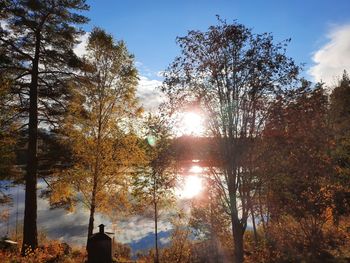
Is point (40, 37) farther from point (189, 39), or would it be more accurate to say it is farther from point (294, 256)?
point (294, 256)

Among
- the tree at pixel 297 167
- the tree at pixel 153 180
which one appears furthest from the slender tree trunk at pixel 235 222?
the tree at pixel 153 180

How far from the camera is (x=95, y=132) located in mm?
19266

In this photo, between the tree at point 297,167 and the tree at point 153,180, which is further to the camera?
the tree at point 153,180

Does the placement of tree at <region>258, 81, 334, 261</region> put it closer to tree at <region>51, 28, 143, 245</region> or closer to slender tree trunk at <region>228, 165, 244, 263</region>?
slender tree trunk at <region>228, 165, 244, 263</region>

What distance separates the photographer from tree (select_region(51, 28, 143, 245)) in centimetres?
1852

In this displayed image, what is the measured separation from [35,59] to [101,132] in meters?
5.10

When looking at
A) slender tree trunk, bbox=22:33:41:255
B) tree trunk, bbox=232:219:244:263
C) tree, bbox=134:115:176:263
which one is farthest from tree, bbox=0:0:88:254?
tree trunk, bbox=232:219:244:263

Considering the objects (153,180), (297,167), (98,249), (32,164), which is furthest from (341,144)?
(32,164)

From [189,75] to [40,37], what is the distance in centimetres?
993

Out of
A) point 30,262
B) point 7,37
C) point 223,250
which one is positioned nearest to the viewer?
point 30,262

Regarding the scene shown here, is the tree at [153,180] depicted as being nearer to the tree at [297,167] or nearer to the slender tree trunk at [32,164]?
the slender tree trunk at [32,164]

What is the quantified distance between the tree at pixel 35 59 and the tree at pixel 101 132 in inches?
42.7

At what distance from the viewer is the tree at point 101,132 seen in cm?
1852

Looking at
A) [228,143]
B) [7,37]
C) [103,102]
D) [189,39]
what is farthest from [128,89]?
[228,143]
